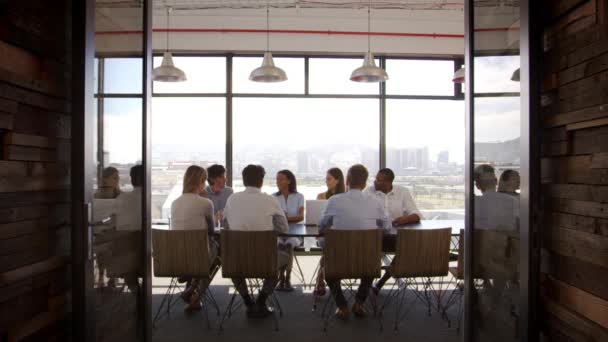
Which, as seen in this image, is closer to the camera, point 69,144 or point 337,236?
point 69,144

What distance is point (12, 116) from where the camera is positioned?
1859mm

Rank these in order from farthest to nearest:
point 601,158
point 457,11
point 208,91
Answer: point 208,91
point 457,11
point 601,158

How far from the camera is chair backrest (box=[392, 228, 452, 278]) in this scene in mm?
3932

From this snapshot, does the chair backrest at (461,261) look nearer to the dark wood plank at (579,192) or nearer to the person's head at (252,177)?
the person's head at (252,177)

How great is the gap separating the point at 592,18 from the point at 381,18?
19.0 feet

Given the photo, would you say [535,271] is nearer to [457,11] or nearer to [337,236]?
[337,236]

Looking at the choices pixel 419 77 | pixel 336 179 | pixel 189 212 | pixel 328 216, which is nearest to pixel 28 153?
pixel 189 212

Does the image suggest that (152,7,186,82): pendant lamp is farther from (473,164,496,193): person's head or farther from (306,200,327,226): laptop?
(473,164,496,193): person's head

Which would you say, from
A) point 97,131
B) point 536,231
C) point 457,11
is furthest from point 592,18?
point 457,11

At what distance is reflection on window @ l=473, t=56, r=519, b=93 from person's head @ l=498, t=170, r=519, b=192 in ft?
1.32

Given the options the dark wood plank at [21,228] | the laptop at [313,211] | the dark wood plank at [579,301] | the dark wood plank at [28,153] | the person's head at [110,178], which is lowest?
the dark wood plank at [579,301]

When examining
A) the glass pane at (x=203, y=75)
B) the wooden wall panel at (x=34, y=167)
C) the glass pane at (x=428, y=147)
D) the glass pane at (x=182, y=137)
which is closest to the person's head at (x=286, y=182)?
the glass pane at (x=182, y=137)

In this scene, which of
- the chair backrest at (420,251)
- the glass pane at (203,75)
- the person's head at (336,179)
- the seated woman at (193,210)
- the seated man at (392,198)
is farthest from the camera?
the glass pane at (203,75)

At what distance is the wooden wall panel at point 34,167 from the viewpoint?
1846mm
